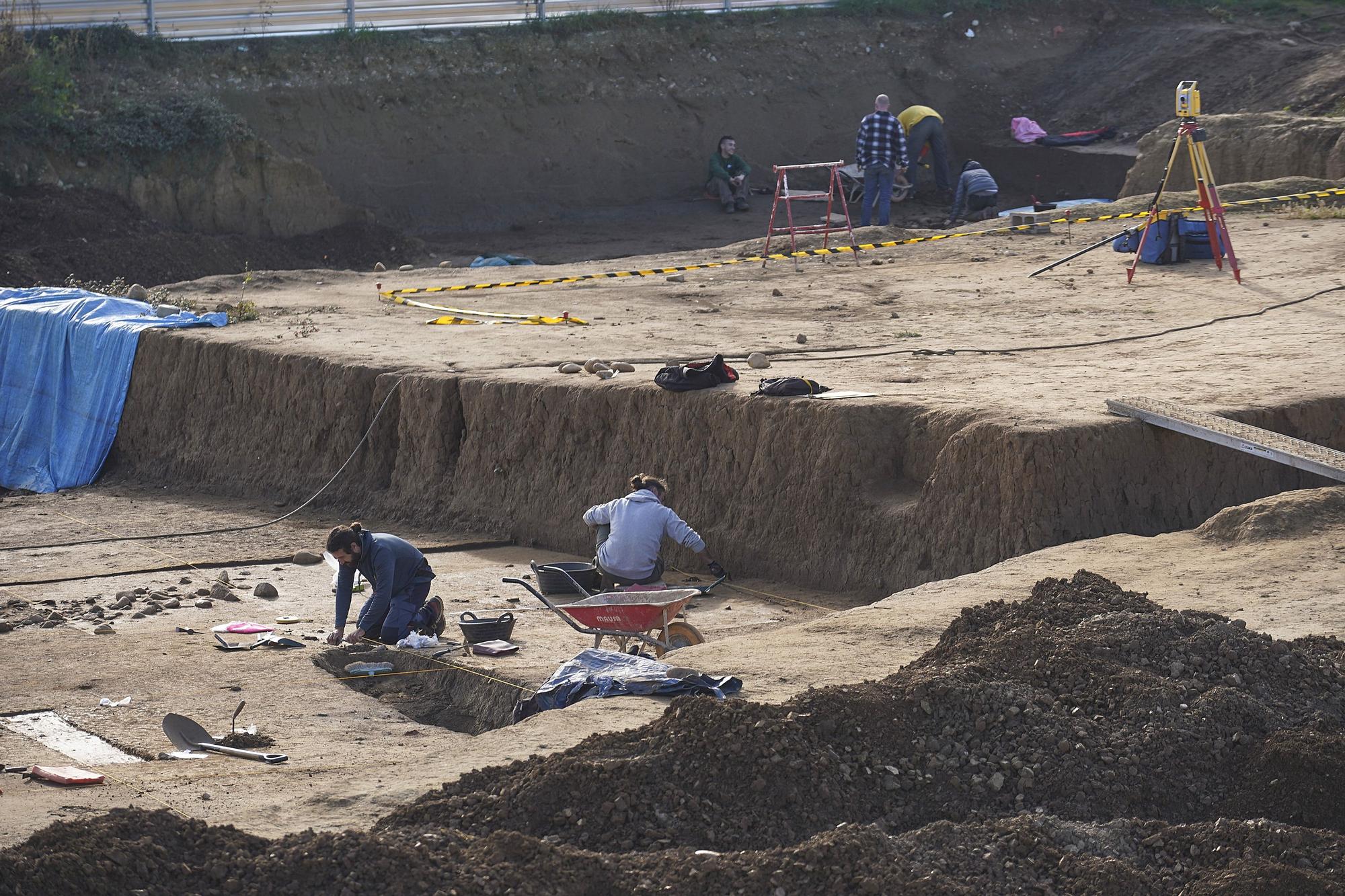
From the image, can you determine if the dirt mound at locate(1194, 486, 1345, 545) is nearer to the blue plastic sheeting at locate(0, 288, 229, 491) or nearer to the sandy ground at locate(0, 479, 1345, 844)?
the sandy ground at locate(0, 479, 1345, 844)

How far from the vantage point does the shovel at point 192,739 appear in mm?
7207

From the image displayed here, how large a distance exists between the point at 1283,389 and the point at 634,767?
6.84 meters

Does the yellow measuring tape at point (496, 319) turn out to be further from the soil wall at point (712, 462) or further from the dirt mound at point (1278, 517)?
the dirt mound at point (1278, 517)

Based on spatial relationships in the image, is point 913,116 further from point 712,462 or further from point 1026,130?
point 712,462

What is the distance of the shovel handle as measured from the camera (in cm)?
712

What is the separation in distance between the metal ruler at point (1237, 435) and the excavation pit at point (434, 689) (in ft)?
14.1

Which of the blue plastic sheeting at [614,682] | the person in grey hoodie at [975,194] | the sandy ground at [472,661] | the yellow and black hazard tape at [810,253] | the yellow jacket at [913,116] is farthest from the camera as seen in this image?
the yellow jacket at [913,116]

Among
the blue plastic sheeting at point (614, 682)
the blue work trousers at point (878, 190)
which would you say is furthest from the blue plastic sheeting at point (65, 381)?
the blue plastic sheeting at point (614, 682)

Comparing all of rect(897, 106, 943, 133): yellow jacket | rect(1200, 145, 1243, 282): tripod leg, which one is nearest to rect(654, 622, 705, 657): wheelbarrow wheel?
rect(1200, 145, 1243, 282): tripod leg

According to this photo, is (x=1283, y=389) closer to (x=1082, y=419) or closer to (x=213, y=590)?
(x=1082, y=419)

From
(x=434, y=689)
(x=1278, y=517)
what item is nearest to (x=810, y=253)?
(x=1278, y=517)

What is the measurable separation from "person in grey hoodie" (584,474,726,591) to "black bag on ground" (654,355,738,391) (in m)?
1.59

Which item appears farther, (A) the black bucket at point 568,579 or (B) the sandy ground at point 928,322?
(B) the sandy ground at point 928,322

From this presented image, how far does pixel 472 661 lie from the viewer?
918cm
